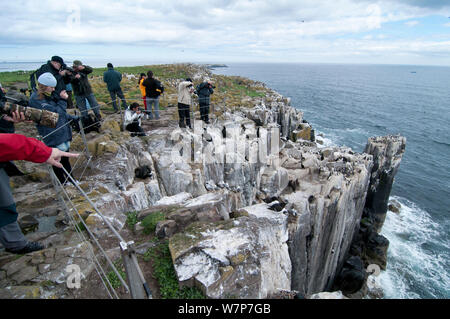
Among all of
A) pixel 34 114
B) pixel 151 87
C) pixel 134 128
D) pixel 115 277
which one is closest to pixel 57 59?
pixel 134 128

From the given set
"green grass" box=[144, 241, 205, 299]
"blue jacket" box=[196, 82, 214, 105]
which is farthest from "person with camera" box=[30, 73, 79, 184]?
"blue jacket" box=[196, 82, 214, 105]

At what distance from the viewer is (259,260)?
7.07 m

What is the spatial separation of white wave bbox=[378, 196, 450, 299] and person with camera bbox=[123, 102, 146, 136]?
2653cm

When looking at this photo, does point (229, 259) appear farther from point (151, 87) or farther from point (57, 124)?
point (151, 87)

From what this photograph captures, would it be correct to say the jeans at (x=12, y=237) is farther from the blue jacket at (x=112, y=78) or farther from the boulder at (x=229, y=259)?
the blue jacket at (x=112, y=78)

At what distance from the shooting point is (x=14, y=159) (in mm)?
4328

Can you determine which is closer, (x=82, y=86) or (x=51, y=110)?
(x=51, y=110)

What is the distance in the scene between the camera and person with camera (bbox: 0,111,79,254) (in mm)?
4320

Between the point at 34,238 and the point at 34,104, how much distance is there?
4.26m

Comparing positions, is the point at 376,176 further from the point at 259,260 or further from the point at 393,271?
the point at 259,260

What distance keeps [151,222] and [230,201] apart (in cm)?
580

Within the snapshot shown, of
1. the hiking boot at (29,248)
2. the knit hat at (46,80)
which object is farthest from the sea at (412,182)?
the hiking boot at (29,248)
